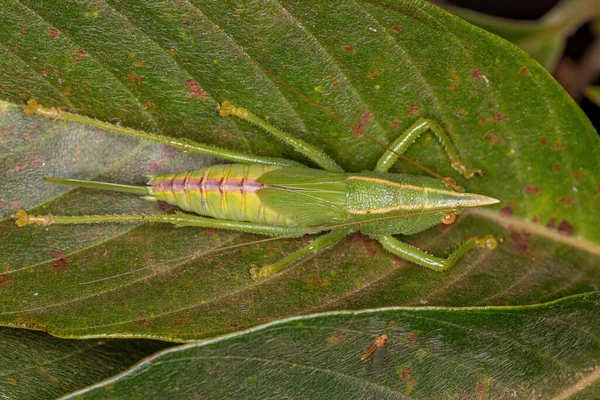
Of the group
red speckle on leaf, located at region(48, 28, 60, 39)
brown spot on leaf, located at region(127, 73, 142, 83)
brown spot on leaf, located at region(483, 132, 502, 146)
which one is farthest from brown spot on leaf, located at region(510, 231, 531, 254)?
red speckle on leaf, located at region(48, 28, 60, 39)

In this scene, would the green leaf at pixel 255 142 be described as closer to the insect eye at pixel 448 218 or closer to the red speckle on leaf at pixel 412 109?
the red speckle on leaf at pixel 412 109

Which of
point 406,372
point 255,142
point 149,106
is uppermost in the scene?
point 149,106

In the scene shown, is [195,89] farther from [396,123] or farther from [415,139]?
[415,139]

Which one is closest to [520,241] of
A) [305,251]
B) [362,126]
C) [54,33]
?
[362,126]

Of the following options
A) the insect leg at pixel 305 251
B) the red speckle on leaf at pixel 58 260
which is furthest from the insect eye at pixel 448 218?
the red speckle on leaf at pixel 58 260

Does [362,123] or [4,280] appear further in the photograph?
[362,123]

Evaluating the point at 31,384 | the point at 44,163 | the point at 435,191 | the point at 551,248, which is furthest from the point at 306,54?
the point at 31,384

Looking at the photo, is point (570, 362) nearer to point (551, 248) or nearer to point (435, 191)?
point (551, 248)
